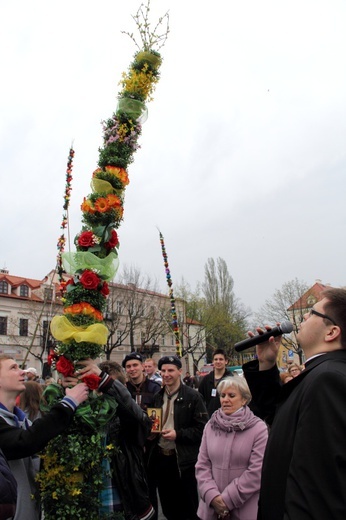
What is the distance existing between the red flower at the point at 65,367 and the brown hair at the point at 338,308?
2.21m

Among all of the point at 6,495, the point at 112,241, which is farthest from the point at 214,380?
the point at 6,495

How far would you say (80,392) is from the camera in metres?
3.49

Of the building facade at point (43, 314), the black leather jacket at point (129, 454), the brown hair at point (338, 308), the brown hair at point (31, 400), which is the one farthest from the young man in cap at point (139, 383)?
the building facade at point (43, 314)

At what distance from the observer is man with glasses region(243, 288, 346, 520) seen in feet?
5.48

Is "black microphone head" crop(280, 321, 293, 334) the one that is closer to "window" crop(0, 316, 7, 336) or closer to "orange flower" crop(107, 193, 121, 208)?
"orange flower" crop(107, 193, 121, 208)

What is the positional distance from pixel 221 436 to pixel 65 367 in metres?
1.82

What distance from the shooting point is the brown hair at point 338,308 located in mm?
2214

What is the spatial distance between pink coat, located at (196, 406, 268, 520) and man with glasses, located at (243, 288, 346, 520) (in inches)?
88.9

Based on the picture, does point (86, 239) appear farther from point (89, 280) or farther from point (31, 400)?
point (31, 400)

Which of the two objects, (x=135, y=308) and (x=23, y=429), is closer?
(x=23, y=429)

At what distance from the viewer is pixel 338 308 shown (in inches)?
88.5

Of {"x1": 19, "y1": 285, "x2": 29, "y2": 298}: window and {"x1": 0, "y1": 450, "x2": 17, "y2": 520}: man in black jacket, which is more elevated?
{"x1": 19, "y1": 285, "x2": 29, "y2": 298}: window

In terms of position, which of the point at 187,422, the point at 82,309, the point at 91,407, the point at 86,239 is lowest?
the point at 187,422

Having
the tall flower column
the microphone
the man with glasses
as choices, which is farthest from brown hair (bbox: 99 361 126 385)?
the man with glasses
